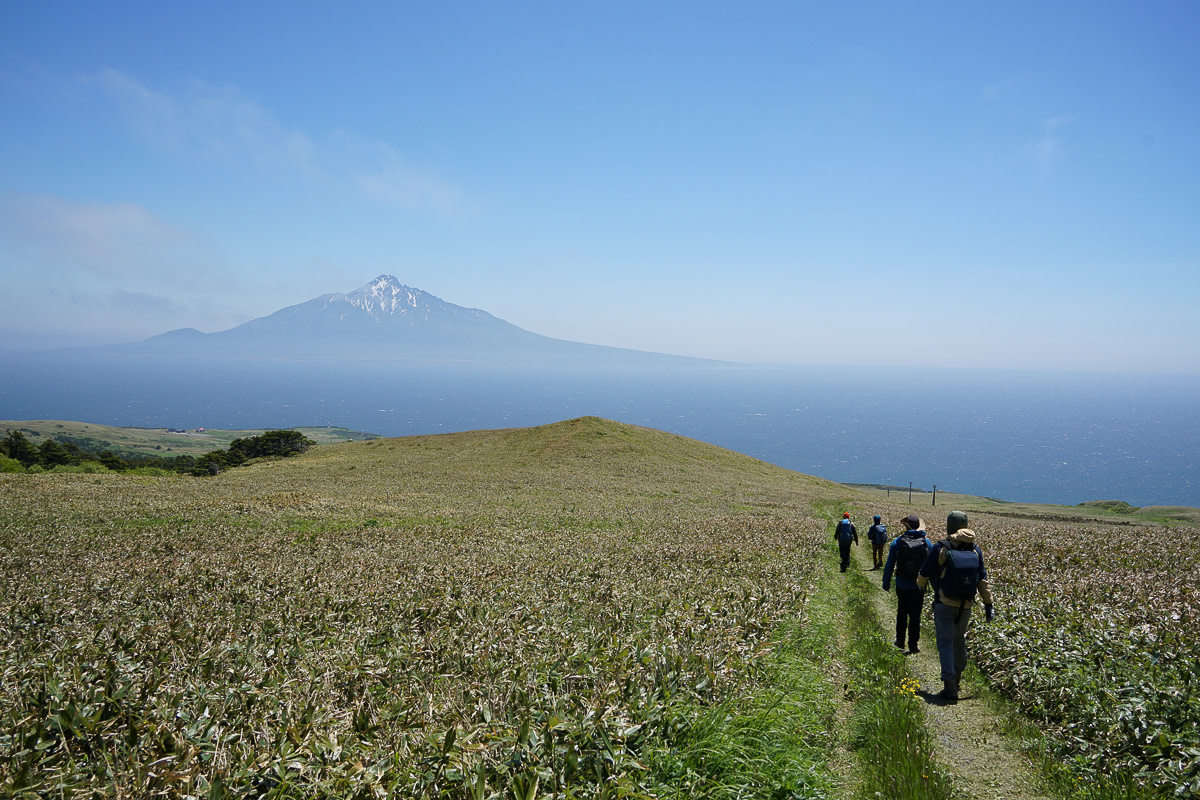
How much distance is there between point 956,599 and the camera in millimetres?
9828

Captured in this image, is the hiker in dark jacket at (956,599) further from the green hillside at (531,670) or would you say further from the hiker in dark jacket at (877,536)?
the hiker in dark jacket at (877,536)

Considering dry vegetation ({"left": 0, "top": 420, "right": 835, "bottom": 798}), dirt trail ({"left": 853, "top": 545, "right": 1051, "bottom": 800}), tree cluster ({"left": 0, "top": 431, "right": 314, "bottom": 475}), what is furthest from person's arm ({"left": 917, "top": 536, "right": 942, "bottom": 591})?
tree cluster ({"left": 0, "top": 431, "right": 314, "bottom": 475})

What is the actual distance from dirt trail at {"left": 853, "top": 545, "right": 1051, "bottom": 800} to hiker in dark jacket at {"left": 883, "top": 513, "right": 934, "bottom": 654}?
92 centimetres

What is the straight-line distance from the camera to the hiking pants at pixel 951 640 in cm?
969

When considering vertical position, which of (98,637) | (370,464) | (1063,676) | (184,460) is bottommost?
(184,460)

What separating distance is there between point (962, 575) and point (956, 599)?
17.6 inches

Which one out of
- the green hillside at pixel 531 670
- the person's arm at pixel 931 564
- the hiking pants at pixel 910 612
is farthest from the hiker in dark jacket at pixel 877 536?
the person's arm at pixel 931 564

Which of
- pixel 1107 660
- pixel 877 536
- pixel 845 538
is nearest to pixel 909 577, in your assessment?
pixel 1107 660

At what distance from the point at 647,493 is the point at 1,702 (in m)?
42.6

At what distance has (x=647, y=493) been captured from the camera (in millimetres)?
46719

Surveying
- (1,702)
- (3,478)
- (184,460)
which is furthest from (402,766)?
(184,460)

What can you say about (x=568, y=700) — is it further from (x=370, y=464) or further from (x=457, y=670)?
(x=370, y=464)

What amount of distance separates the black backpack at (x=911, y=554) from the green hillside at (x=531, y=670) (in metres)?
1.59

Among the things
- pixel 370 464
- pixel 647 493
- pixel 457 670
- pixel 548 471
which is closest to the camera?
pixel 457 670
